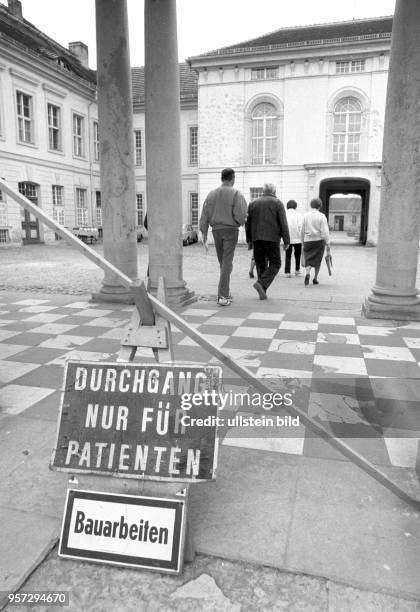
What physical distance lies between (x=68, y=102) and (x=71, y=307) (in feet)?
79.2

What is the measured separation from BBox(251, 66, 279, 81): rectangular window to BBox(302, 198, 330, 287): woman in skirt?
17704mm

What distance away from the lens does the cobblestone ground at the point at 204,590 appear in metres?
1.68

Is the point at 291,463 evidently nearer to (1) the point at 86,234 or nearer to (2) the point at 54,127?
(1) the point at 86,234

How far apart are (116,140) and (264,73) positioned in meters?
20.0

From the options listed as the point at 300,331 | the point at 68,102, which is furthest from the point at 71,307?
the point at 68,102

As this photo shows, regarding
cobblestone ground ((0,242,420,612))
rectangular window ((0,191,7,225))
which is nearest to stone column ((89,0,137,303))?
cobblestone ground ((0,242,420,612))

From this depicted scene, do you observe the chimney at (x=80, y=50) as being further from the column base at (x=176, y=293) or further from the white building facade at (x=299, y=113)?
the column base at (x=176, y=293)

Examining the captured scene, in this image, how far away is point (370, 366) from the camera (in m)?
4.27

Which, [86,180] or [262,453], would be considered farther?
[86,180]

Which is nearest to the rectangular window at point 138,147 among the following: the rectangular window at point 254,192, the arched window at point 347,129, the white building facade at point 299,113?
the white building facade at point 299,113

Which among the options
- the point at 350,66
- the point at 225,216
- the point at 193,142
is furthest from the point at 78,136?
the point at 225,216

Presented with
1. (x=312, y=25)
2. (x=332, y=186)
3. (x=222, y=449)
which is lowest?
(x=222, y=449)

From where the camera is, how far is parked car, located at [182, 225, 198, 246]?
26867 millimetres

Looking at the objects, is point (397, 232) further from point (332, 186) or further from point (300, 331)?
point (332, 186)
